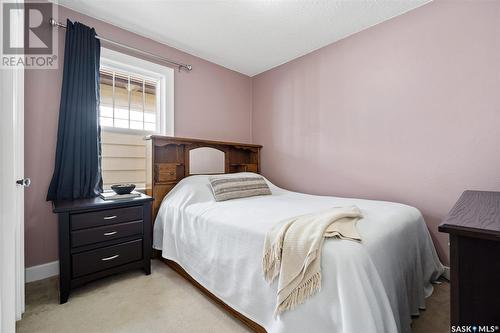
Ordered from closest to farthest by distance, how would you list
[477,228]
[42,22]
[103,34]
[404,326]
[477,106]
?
[477,228] → [404,326] → [477,106] → [42,22] → [103,34]

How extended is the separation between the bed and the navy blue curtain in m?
0.77

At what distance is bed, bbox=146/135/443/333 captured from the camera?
0.97m

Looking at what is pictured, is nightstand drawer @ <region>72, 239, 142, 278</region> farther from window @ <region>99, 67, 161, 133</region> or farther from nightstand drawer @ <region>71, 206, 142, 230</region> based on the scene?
window @ <region>99, 67, 161, 133</region>

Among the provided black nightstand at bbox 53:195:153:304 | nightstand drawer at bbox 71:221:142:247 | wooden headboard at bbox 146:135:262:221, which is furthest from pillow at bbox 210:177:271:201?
nightstand drawer at bbox 71:221:142:247

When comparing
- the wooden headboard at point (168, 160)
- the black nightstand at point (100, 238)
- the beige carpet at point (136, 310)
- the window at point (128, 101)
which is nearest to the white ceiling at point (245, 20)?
the window at point (128, 101)

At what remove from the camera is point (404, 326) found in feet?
3.95

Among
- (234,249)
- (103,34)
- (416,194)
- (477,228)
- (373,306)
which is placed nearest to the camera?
(477,228)

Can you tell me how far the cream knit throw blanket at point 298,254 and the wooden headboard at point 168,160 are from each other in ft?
5.43

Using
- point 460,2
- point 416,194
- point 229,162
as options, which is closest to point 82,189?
point 229,162

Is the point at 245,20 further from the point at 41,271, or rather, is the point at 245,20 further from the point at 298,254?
the point at 41,271

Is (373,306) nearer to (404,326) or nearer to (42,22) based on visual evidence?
(404,326)

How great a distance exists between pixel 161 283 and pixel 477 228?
7.03 feet

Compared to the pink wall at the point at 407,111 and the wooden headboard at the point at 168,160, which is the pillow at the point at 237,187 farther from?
the pink wall at the point at 407,111

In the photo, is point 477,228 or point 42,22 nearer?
A: point 477,228
